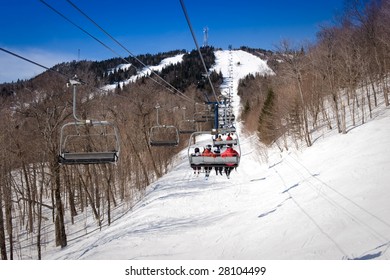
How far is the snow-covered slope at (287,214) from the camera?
16.4 ft

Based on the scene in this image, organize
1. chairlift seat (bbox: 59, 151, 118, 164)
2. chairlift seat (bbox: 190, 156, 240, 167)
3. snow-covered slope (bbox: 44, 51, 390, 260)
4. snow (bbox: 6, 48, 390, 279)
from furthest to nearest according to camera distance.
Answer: chairlift seat (bbox: 190, 156, 240, 167) < snow-covered slope (bbox: 44, 51, 390, 260) < snow (bbox: 6, 48, 390, 279) < chairlift seat (bbox: 59, 151, 118, 164)

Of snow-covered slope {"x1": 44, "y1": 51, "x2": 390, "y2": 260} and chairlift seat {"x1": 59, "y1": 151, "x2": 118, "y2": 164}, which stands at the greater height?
chairlift seat {"x1": 59, "y1": 151, "x2": 118, "y2": 164}

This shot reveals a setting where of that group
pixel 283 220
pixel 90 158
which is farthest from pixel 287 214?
pixel 90 158

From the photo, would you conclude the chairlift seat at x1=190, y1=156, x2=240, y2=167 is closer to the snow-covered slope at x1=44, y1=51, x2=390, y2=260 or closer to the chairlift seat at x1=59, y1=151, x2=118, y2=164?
the snow-covered slope at x1=44, y1=51, x2=390, y2=260

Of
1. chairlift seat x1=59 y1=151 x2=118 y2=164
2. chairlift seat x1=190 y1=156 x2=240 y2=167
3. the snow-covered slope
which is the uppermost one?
chairlift seat x1=59 y1=151 x2=118 y2=164

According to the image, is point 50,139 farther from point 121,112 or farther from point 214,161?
point 121,112

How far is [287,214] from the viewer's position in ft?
23.4

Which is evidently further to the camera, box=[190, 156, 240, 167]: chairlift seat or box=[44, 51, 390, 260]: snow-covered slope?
box=[190, 156, 240, 167]: chairlift seat

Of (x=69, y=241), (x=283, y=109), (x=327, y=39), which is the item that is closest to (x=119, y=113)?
(x=69, y=241)

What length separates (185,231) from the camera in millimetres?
8055

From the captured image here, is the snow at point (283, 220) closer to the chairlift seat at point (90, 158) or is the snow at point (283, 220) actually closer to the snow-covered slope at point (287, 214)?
the snow-covered slope at point (287, 214)

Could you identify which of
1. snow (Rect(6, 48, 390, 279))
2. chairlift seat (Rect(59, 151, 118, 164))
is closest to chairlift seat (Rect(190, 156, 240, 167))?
snow (Rect(6, 48, 390, 279))

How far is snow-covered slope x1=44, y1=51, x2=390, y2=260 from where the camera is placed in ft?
16.4

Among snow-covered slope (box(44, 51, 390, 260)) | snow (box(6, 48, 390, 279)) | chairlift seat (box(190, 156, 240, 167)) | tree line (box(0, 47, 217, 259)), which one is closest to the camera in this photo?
snow (box(6, 48, 390, 279))
